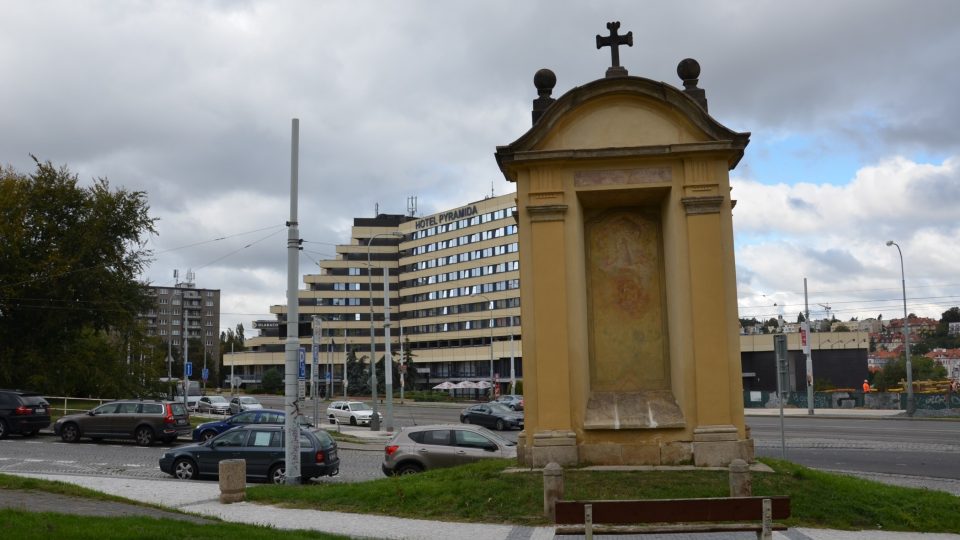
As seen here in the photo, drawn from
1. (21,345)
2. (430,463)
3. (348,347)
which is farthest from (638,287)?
(348,347)

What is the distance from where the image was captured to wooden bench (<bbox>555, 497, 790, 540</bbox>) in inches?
318

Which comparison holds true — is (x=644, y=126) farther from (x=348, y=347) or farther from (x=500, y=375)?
(x=348, y=347)

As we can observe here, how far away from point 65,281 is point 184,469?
81.0 feet

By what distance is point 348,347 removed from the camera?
382ft

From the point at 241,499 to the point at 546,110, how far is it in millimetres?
7851

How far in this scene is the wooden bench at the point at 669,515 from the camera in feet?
26.5

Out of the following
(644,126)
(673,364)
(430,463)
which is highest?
(644,126)

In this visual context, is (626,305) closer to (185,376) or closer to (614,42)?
(614,42)

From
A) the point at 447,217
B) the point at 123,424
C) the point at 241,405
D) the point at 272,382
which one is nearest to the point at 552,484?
the point at 123,424

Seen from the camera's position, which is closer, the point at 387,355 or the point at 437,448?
the point at 437,448

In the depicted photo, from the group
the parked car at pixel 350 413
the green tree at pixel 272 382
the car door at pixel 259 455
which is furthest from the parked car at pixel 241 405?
the green tree at pixel 272 382

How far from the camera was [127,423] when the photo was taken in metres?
27.9

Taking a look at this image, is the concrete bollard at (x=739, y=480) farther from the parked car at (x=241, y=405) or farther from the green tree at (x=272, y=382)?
the green tree at (x=272, y=382)

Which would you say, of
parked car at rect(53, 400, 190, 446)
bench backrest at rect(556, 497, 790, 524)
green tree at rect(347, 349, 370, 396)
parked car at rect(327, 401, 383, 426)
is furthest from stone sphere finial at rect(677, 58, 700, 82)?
green tree at rect(347, 349, 370, 396)
